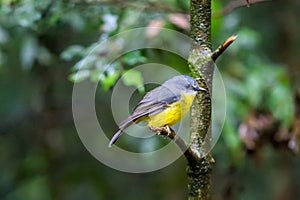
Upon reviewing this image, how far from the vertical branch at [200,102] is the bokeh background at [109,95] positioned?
0.48 meters

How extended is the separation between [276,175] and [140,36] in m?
1.41

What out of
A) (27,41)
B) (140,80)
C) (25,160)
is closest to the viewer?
(140,80)

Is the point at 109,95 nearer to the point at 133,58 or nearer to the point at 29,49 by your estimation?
the point at 29,49

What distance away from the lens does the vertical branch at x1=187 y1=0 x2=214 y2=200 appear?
80 centimetres

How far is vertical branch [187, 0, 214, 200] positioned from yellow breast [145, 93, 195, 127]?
0.26ft

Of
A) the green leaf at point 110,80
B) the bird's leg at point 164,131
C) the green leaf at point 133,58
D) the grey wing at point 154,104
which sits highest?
the bird's leg at point 164,131

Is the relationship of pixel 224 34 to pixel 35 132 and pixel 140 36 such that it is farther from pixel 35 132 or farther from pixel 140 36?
pixel 35 132

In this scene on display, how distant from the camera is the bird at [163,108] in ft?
2.89

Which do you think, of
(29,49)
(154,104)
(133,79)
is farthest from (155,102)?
(29,49)

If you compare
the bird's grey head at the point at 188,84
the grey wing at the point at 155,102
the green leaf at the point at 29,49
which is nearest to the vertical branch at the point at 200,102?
the bird's grey head at the point at 188,84

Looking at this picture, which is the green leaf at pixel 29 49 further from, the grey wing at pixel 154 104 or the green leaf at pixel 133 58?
the grey wing at pixel 154 104

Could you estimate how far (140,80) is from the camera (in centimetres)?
130

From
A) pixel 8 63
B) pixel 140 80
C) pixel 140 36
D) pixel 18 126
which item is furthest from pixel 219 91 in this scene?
pixel 18 126

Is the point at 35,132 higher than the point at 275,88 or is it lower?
lower
